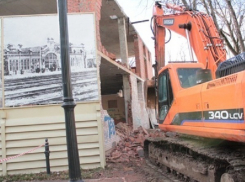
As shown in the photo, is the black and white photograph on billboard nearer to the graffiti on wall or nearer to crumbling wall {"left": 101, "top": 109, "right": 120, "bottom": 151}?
crumbling wall {"left": 101, "top": 109, "right": 120, "bottom": 151}

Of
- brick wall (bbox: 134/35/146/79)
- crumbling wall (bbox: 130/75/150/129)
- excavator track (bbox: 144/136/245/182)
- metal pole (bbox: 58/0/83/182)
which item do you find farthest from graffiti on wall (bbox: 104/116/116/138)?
brick wall (bbox: 134/35/146/79)

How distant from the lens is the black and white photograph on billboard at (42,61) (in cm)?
832

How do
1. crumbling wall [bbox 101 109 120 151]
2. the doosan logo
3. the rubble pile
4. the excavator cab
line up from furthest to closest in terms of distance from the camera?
crumbling wall [bbox 101 109 120 151] < the rubble pile < the doosan logo < the excavator cab

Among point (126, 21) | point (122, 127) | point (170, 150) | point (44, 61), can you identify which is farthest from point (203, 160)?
point (126, 21)

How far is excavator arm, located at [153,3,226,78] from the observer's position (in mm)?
6762

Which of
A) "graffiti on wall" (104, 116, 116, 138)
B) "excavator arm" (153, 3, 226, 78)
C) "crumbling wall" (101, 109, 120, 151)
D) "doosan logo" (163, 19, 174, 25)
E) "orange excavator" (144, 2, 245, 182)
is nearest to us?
"orange excavator" (144, 2, 245, 182)

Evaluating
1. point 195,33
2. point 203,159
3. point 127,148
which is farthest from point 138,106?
point 203,159

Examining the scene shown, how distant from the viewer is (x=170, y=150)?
7.51m

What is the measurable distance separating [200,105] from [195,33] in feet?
8.51

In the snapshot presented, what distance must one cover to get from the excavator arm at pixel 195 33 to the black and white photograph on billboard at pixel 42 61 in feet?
6.44

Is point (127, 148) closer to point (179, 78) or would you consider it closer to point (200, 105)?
point (179, 78)

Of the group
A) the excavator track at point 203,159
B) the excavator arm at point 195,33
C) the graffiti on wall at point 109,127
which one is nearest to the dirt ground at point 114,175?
the excavator track at point 203,159

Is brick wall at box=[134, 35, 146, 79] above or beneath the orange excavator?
above

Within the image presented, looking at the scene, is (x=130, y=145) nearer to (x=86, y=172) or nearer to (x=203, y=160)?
(x=86, y=172)
